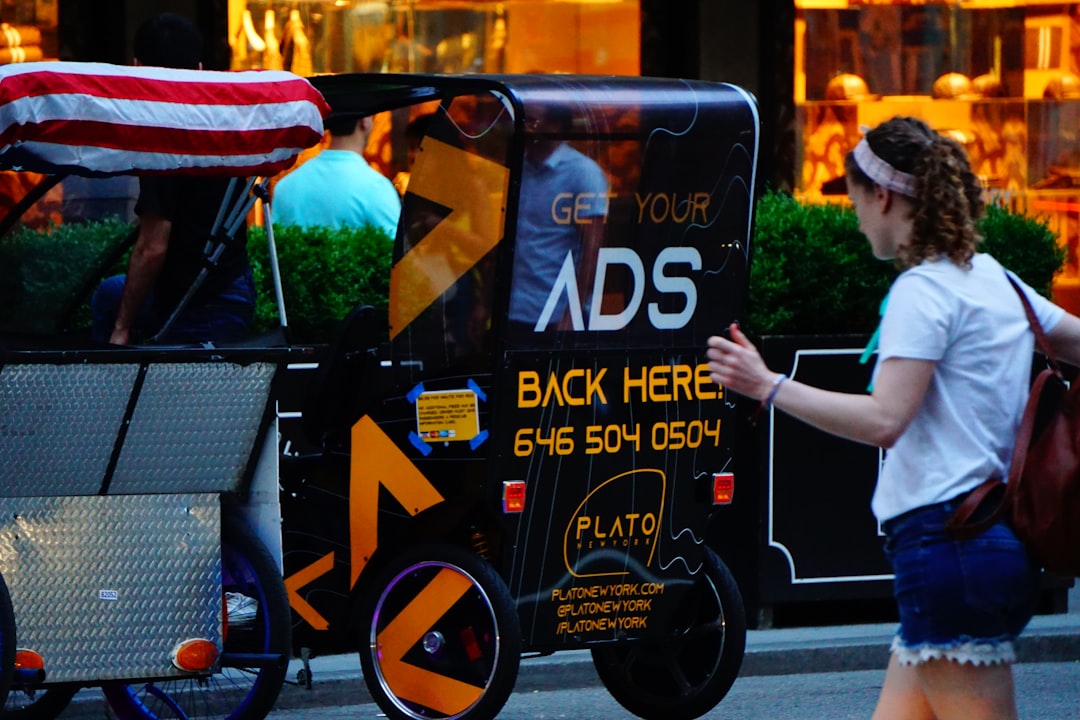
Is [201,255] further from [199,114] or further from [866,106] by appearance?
[866,106]

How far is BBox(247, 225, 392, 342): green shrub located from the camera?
7.60 meters

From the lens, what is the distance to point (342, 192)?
26.5ft

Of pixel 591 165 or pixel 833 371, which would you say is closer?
pixel 591 165

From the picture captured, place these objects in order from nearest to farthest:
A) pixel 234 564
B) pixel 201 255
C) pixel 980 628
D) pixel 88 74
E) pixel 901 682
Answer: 1. pixel 980 628
2. pixel 901 682
3. pixel 88 74
4. pixel 234 564
5. pixel 201 255

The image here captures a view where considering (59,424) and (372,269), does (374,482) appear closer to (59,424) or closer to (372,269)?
(59,424)

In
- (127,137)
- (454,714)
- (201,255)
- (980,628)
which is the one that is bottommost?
(454,714)

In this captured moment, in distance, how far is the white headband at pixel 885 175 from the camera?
374cm

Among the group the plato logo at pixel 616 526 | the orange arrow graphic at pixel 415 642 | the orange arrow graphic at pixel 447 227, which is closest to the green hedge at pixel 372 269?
the orange arrow graphic at pixel 447 227

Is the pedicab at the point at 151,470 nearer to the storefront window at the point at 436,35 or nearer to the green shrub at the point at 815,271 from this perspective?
the green shrub at the point at 815,271

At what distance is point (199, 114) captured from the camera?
5.44m

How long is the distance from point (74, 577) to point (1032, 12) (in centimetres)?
849

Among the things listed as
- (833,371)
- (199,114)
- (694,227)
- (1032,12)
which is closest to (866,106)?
(1032,12)

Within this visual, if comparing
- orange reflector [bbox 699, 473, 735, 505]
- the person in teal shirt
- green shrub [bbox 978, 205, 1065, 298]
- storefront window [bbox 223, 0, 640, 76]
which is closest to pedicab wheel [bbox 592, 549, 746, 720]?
orange reflector [bbox 699, 473, 735, 505]

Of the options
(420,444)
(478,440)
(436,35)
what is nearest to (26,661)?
(420,444)
